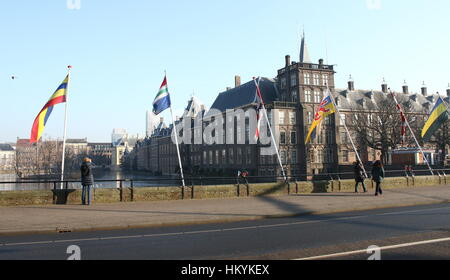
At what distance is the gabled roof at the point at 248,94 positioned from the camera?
69750 millimetres

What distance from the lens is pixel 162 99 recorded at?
2325 centimetres

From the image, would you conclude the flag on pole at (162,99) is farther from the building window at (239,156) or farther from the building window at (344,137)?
the building window at (344,137)

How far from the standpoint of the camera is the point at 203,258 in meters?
6.84

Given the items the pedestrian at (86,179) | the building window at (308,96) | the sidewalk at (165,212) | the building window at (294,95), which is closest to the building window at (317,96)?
the building window at (308,96)

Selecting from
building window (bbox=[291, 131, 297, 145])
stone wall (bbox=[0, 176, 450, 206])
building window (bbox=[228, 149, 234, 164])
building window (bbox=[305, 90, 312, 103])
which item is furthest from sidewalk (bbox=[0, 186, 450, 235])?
building window (bbox=[228, 149, 234, 164])

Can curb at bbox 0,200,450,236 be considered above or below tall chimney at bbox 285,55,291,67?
below

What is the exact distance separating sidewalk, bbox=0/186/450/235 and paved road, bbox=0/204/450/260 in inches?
25.7

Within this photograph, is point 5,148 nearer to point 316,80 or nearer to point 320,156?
point 316,80

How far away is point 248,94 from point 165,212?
58.7m

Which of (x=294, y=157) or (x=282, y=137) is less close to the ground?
(x=282, y=137)

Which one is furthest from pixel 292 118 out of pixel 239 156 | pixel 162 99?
pixel 162 99

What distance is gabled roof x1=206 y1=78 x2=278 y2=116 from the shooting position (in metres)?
69.8

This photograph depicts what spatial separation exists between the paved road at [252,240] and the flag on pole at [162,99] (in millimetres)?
13085

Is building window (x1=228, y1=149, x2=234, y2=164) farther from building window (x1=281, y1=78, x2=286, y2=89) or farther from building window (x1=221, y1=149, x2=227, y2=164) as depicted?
building window (x1=281, y1=78, x2=286, y2=89)
